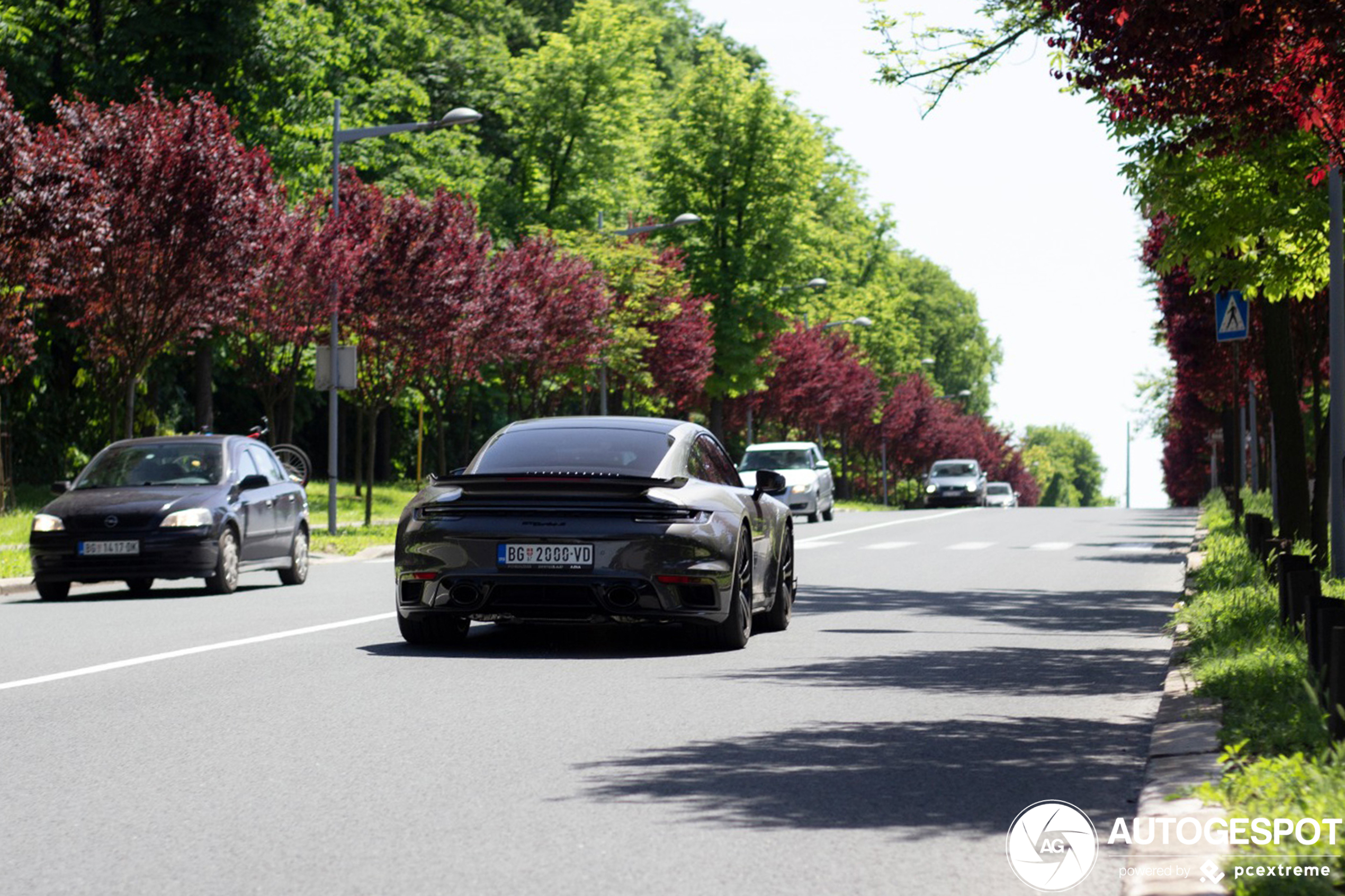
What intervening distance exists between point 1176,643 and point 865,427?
7372cm

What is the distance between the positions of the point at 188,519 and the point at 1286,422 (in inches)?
435

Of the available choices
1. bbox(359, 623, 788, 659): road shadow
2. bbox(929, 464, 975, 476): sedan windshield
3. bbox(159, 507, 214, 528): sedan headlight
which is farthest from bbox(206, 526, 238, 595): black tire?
bbox(929, 464, 975, 476): sedan windshield

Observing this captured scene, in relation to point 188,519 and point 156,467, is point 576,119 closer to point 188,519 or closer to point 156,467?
point 156,467

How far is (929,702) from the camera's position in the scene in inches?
381

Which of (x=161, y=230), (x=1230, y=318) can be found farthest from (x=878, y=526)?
(x=161, y=230)

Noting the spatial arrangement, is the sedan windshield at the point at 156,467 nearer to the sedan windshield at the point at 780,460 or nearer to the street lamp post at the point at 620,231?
the street lamp post at the point at 620,231

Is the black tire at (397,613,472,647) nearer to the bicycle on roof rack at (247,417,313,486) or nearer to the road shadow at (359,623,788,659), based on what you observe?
the road shadow at (359,623,788,659)

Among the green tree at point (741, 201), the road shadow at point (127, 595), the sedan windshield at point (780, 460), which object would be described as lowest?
the road shadow at point (127, 595)

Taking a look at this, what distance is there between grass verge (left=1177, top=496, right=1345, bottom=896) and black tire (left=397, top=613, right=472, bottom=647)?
15.6 ft

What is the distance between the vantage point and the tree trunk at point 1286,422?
63.6 ft

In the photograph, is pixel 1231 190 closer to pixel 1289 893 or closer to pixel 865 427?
pixel 1289 893

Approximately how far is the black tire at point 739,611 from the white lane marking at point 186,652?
10.3ft

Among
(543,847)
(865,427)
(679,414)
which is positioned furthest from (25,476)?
(865,427)

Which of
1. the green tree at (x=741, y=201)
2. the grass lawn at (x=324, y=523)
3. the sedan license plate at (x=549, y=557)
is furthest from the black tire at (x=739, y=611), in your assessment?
the green tree at (x=741, y=201)
